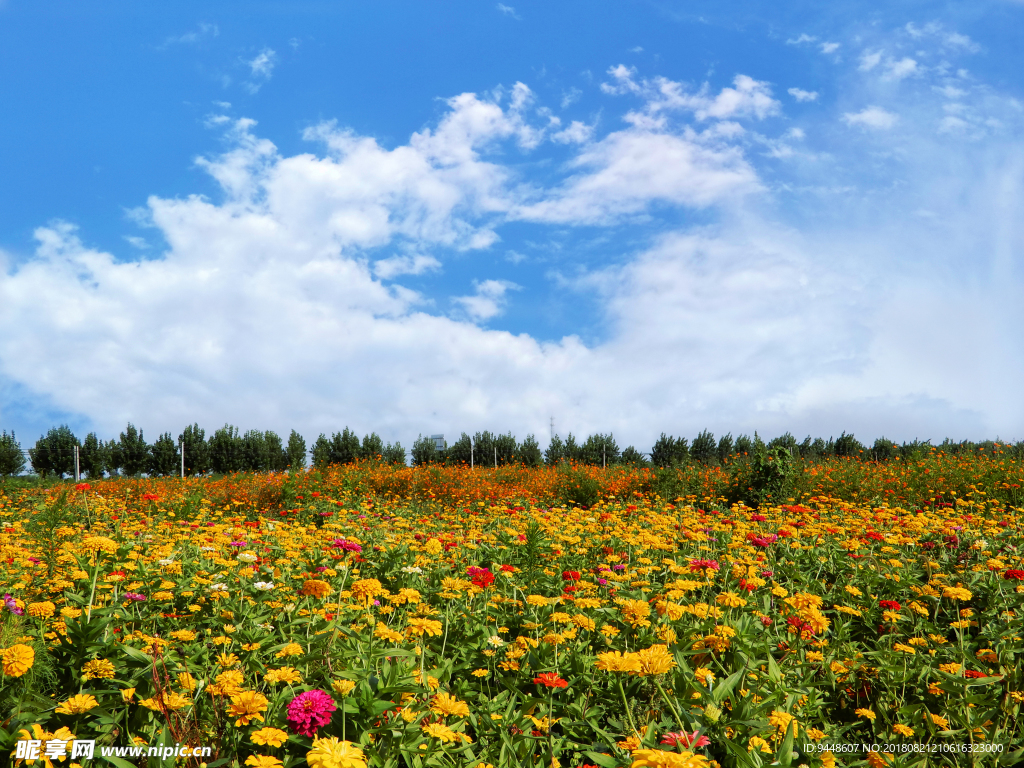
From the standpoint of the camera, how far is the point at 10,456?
35625 mm

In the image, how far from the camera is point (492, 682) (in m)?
3.63

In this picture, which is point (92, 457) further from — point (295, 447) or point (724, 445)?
point (724, 445)

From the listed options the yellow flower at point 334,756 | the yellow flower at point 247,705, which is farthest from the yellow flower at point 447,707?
the yellow flower at point 247,705

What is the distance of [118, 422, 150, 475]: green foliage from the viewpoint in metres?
42.4

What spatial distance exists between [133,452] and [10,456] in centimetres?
744

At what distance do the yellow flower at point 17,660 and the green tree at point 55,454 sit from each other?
1881 inches

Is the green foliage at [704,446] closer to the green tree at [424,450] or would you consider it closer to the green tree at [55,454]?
the green tree at [424,450]

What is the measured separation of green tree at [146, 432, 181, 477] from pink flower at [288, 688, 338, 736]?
1854 inches

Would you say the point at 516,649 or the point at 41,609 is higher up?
the point at 41,609

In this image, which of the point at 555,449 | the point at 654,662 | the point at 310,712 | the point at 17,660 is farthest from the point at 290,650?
the point at 555,449

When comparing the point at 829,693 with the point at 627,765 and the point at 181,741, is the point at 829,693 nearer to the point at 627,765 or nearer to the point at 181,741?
the point at 627,765

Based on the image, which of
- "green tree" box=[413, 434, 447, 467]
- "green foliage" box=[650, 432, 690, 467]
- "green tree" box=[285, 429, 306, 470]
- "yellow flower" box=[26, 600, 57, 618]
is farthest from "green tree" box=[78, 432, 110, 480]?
"yellow flower" box=[26, 600, 57, 618]

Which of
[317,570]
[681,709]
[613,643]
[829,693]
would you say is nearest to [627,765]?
[681,709]

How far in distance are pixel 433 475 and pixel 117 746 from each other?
1293cm
